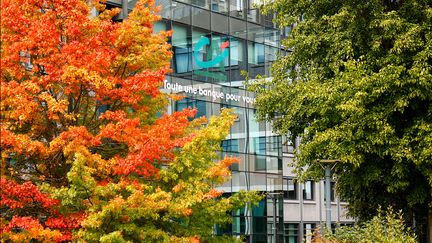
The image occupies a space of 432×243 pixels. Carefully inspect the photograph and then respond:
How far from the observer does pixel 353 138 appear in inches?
1226

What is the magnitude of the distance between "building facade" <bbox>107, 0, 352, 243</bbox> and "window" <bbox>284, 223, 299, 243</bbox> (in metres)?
17.3

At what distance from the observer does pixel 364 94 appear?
30.1 meters

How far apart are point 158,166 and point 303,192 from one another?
42.2 meters

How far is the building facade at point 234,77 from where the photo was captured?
39.1 meters

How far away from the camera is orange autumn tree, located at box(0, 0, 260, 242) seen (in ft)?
69.5

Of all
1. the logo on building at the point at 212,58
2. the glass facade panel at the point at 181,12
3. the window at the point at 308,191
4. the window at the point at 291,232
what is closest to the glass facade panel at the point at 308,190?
the window at the point at 308,191

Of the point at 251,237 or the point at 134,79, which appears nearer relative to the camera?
the point at 134,79

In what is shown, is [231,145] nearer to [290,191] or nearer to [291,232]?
[291,232]

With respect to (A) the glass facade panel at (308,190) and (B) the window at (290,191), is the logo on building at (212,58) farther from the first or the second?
(A) the glass facade panel at (308,190)

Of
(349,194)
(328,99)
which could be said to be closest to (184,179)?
(328,99)

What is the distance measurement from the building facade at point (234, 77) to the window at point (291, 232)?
17290 mm

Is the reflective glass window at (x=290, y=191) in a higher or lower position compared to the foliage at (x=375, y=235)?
higher

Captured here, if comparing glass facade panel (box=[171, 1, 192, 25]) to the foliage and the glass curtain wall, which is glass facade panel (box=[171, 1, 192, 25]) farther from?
the foliage

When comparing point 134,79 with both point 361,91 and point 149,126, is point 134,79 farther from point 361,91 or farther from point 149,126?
point 361,91
